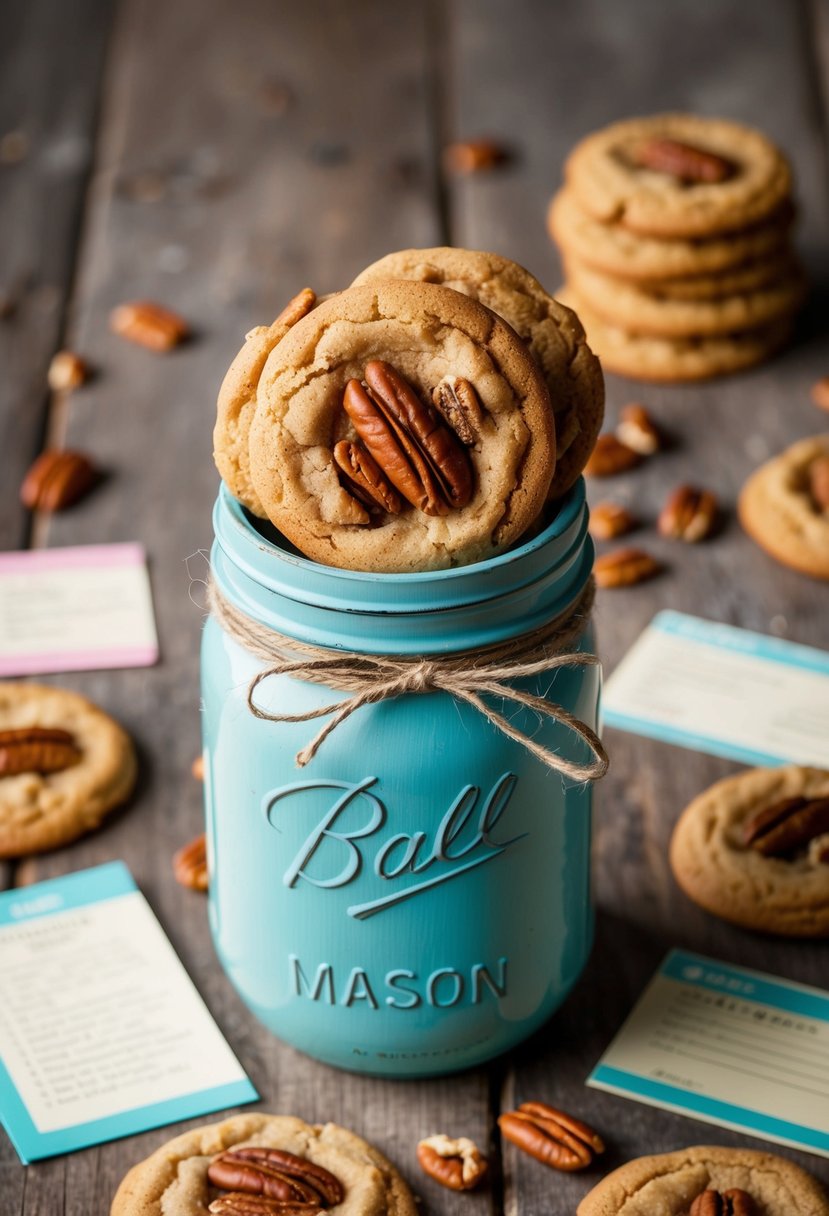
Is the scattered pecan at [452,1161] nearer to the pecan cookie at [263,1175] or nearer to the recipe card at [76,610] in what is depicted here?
the pecan cookie at [263,1175]

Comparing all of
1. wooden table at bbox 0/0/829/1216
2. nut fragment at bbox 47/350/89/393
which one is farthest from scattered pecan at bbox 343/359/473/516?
nut fragment at bbox 47/350/89/393

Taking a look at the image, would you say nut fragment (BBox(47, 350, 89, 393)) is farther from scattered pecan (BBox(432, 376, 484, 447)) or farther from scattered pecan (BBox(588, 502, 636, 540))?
scattered pecan (BBox(432, 376, 484, 447))

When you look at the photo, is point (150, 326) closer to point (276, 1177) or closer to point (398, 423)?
point (398, 423)

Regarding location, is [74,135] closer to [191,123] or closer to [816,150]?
[191,123]

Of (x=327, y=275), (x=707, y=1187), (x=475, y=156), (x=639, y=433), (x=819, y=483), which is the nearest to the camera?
(x=707, y=1187)

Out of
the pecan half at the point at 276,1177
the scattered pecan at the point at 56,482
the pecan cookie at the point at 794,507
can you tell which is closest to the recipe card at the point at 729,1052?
the pecan half at the point at 276,1177

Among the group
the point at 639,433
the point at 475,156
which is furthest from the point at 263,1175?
the point at 475,156
